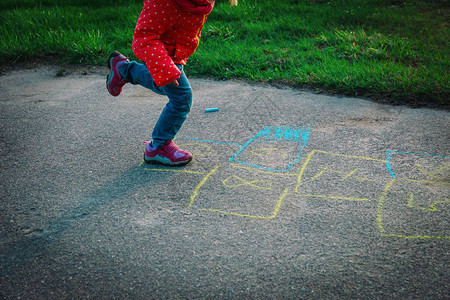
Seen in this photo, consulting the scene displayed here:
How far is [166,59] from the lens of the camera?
2.41 meters

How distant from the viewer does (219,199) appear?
2.48 m

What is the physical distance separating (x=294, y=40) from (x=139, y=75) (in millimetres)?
3484

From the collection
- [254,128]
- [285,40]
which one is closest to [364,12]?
[285,40]

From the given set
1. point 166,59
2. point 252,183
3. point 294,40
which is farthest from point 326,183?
point 294,40

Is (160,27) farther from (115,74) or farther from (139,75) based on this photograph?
(115,74)

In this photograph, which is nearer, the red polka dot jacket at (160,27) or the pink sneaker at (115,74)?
the red polka dot jacket at (160,27)

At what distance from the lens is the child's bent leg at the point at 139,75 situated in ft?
8.94

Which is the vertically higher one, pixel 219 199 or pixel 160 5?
pixel 160 5

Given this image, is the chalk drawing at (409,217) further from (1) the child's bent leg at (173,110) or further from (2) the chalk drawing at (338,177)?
(1) the child's bent leg at (173,110)

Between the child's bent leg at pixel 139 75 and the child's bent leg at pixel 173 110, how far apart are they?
107mm

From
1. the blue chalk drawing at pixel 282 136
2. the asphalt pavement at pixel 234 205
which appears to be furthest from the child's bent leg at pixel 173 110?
the blue chalk drawing at pixel 282 136

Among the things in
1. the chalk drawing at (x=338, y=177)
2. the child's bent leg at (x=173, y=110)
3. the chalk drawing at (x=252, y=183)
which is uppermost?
the child's bent leg at (x=173, y=110)

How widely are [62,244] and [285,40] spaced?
15.0 feet

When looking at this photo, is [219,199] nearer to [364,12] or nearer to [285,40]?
[285,40]
